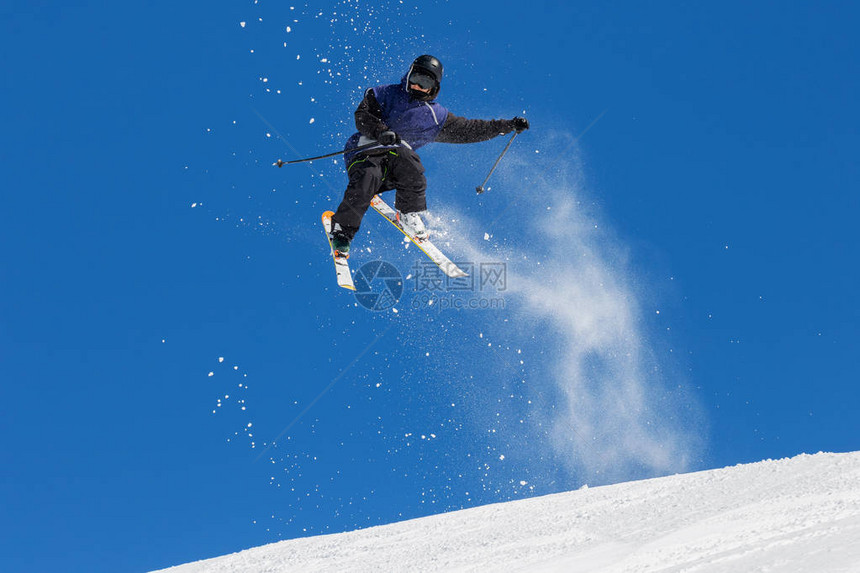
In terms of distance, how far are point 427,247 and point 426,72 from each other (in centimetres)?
202

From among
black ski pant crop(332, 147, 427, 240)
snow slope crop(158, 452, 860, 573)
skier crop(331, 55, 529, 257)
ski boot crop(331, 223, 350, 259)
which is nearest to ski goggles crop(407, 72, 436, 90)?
skier crop(331, 55, 529, 257)

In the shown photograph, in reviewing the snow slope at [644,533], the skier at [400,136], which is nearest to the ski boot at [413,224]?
the skier at [400,136]

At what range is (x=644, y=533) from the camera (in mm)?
4531

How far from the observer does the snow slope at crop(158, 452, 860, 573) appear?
142 inches

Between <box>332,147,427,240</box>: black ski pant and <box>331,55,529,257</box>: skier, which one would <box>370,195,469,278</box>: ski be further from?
<box>332,147,427,240</box>: black ski pant

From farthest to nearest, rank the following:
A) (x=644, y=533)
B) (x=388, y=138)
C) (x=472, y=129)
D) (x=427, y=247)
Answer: (x=427, y=247) < (x=472, y=129) < (x=388, y=138) < (x=644, y=533)

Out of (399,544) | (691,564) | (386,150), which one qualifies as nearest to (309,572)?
(399,544)

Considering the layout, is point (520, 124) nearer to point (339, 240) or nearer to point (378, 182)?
point (378, 182)

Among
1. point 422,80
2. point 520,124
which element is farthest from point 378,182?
point 520,124

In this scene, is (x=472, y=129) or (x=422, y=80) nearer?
(x=422, y=80)

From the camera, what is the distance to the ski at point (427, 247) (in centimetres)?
774

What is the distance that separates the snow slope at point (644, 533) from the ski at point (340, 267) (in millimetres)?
2718

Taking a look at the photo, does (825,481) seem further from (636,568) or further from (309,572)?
(309,572)

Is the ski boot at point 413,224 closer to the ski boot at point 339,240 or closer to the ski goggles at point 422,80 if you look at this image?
the ski boot at point 339,240
